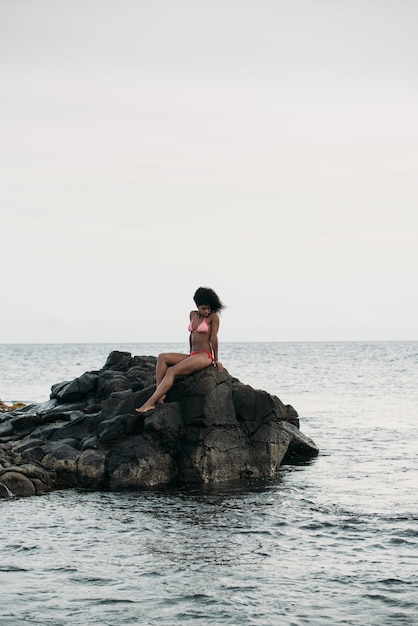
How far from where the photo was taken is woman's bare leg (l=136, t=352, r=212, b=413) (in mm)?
17297

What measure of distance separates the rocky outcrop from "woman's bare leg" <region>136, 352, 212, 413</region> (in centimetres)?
17

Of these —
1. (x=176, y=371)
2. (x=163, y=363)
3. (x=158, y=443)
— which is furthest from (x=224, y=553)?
(x=163, y=363)

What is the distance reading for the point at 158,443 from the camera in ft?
55.9

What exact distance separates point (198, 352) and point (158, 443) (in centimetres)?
224

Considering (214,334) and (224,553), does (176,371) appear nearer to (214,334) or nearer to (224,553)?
(214,334)

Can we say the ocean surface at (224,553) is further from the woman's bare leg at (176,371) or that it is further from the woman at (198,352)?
the woman at (198,352)

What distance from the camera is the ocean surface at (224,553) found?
897 cm

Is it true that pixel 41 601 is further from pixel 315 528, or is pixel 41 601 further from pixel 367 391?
pixel 367 391

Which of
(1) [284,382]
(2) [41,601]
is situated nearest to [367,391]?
(1) [284,382]

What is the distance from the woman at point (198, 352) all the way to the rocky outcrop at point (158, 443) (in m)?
0.24

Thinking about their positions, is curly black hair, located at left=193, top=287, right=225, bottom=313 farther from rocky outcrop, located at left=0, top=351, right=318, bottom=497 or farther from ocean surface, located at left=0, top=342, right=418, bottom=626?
ocean surface, located at left=0, top=342, right=418, bottom=626

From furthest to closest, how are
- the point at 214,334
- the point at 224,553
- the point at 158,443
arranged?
the point at 214,334 → the point at 158,443 → the point at 224,553

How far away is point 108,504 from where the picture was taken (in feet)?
47.9

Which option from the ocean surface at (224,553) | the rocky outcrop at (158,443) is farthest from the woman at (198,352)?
the ocean surface at (224,553)
